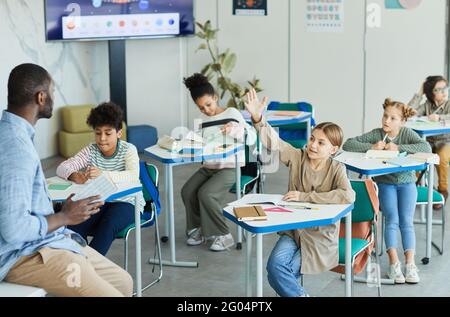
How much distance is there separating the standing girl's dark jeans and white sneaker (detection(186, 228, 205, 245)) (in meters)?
1.19

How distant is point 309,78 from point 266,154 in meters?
2.39

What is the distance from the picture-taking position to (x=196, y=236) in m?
6.19

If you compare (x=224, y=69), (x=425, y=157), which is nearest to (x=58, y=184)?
(x=425, y=157)

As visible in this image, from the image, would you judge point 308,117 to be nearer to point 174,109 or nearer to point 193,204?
point 193,204

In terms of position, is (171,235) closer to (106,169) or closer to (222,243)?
(222,243)

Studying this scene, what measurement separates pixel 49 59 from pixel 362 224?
553 centimetres

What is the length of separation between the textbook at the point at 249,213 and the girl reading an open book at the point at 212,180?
170 cm

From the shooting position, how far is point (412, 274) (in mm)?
5246

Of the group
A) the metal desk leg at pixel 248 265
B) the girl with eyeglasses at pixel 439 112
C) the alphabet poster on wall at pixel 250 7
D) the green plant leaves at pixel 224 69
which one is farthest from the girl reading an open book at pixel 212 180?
the alphabet poster on wall at pixel 250 7

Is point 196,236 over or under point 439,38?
under

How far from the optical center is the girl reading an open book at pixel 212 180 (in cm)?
601
